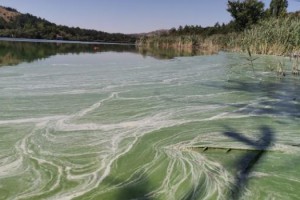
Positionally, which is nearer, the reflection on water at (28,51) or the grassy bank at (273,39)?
the reflection on water at (28,51)

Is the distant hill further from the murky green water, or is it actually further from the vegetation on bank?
the murky green water

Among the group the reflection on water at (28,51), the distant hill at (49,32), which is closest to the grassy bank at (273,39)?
the reflection on water at (28,51)

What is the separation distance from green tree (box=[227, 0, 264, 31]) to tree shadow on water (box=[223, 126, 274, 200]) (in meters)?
33.8

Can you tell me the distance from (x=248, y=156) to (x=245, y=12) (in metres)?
35.2

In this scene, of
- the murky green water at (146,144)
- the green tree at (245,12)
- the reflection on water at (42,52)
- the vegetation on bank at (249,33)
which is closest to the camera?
the murky green water at (146,144)

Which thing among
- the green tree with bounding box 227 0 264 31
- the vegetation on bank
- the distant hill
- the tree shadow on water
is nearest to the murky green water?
the tree shadow on water

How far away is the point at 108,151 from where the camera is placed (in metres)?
3.78

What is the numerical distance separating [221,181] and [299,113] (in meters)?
3.20

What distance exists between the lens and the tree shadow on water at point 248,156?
2957 millimetres

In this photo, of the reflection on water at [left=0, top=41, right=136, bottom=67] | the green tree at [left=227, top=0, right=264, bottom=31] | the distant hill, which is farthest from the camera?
the distant hill

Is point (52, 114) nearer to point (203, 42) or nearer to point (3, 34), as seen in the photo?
point (203, 42)

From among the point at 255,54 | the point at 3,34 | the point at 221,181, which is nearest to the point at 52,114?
the point at 221,181

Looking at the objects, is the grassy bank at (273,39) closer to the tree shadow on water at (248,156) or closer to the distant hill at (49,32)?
the tree shadow on water at (248,156)

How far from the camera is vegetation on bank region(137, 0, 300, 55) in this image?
15938 millimetres
